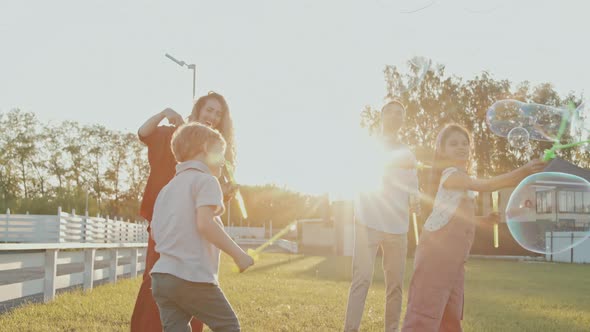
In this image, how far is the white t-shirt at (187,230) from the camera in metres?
3.39

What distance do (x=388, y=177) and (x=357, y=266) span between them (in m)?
0.86

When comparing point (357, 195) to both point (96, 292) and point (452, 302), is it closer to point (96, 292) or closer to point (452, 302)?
point (452, 302)

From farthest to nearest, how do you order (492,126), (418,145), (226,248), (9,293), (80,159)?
(80,159) < (418,145) < (9,293) < (492,126) < (226,248)

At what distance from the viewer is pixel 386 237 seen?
5816 millimetres

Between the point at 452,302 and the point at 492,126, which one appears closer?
the point at 452,302

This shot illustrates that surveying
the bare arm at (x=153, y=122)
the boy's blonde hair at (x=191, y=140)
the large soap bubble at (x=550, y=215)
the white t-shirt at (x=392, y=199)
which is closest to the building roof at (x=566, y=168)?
the large soap bubble at (x=550, y=215)

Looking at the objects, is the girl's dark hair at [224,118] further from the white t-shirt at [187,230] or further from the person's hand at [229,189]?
the white t-shirt at [187,230]

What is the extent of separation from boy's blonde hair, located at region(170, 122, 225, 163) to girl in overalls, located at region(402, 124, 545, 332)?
6.75 feet

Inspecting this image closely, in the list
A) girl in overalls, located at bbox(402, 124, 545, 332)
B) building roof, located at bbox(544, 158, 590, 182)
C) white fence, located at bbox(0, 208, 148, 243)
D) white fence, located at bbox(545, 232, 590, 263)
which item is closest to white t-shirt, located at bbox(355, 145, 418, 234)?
girl in overalls, located at bbox(402, 124, 545, 332)

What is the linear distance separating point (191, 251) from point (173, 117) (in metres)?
1.49

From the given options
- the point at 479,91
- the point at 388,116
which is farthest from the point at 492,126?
the point at 479,91

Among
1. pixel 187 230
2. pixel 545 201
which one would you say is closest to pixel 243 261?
pixel 187 230

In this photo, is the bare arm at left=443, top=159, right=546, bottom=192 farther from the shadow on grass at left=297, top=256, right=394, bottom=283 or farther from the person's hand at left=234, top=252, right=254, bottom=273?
the shadow on grass at left=297, top=256, right=394, bottom=283

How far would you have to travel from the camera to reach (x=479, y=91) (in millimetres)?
43094
